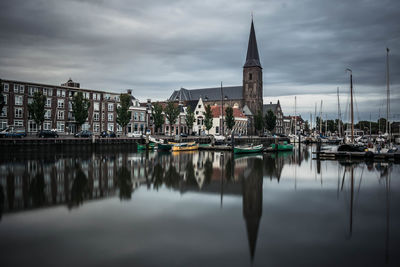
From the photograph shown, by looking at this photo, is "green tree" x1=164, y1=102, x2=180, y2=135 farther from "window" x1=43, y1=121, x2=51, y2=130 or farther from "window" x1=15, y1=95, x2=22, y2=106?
"window" x1=15, y1=95, x2=22, y2=106

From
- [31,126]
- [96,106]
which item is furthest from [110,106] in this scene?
[31,126]

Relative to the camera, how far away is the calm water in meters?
8.51

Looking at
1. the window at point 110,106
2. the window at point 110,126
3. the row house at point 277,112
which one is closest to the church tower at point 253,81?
the row house at point 277,112

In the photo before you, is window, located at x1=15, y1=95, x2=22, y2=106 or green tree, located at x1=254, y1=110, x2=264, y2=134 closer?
window, located at x1=15, y1=95, x2=22, y2=106

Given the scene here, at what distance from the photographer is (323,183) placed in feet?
69.6

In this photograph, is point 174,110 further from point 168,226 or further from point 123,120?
point 168,226

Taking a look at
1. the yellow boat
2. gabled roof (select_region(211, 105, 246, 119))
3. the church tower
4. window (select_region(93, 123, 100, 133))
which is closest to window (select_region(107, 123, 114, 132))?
window (select_region(93, 123, 100, 133))

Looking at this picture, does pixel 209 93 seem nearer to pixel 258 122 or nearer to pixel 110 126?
pixel 258 122

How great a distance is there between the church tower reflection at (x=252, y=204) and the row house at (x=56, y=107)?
4751 centimetres

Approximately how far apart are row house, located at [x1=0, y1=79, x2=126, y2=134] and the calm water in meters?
44.6

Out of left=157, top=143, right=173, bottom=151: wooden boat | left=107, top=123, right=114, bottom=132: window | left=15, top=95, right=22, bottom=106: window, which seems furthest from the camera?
left=107, top=123, right=114, bottom=132: window

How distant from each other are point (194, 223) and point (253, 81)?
108607mm

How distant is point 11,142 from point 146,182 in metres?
32.5

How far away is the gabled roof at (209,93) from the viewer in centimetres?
12138
